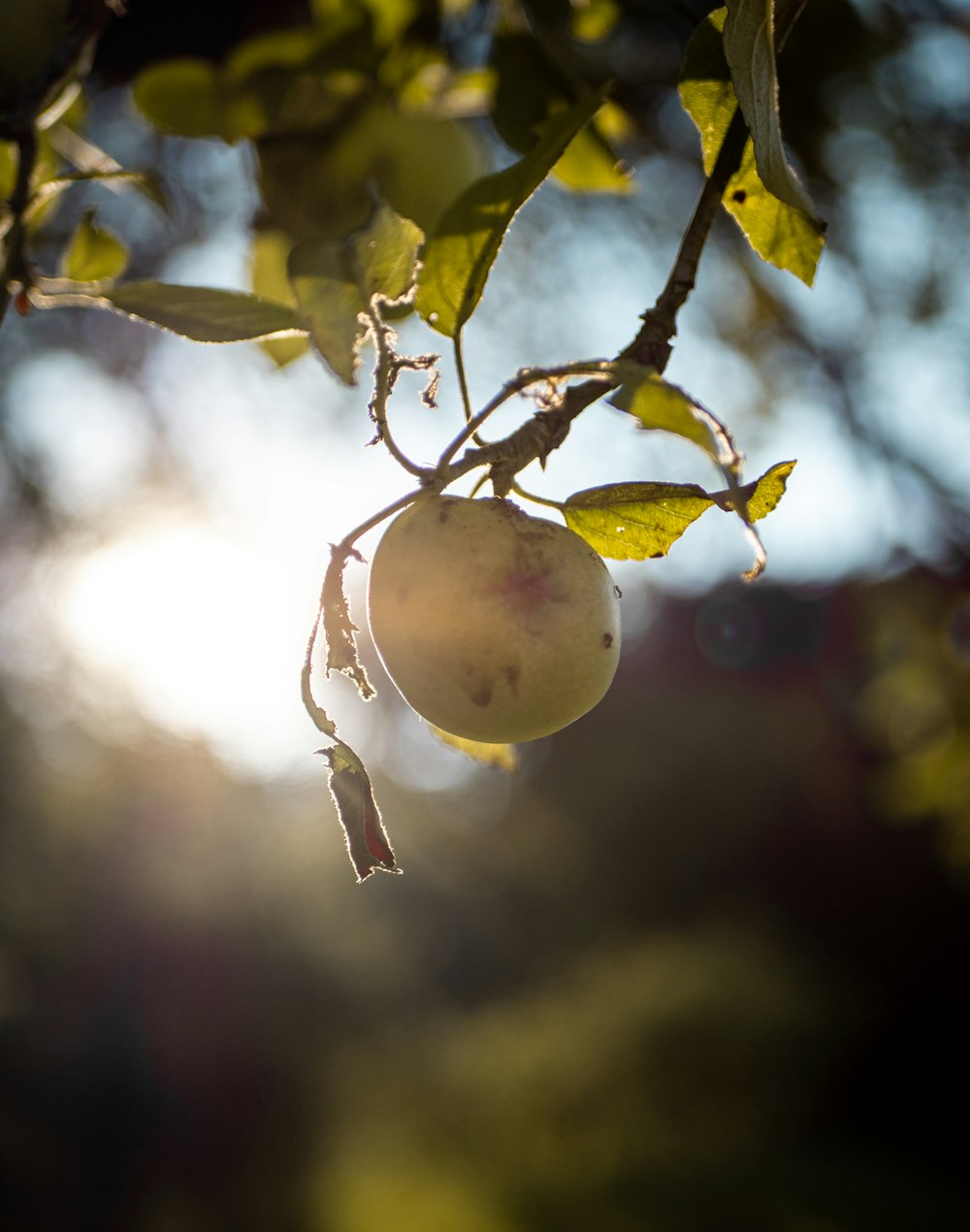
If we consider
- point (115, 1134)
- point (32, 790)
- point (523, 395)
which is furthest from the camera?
point (32, 790)

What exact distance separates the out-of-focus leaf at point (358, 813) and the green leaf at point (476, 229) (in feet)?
0.64

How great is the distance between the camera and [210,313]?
1.48 feet

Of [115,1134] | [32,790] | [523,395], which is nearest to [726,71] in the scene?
[523,395]

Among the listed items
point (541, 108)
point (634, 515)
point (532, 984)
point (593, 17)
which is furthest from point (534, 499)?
point (532, 984)

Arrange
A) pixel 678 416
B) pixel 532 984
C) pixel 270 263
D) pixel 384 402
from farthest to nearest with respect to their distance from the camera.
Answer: pixel 532 984
pixel 270 263
pixel 384 402
pixel 678 416

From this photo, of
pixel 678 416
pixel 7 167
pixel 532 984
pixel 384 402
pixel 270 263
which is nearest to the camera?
pixel 678 416

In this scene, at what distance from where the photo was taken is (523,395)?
1.26ft

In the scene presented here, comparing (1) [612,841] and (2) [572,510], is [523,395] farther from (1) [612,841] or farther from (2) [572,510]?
(1) [612,841]

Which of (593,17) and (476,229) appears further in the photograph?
(593,17)

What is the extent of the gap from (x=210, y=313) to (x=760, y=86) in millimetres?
254

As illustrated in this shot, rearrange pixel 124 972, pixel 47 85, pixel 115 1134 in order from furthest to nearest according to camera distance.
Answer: pixel 124 972, pixel 115 1134, pixel 47 85

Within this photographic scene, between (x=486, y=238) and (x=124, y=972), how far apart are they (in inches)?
263

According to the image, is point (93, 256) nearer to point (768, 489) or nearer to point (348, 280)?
point (348, 280)

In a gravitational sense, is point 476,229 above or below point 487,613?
above
